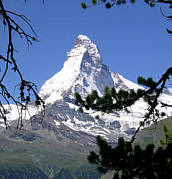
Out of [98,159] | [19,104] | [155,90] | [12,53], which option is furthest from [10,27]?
[155,90]

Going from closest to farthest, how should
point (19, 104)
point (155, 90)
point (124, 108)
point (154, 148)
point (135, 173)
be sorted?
point (19, 104) → point (135, 173) → point (154, 148) → point (155, 90) → point (124, 108)

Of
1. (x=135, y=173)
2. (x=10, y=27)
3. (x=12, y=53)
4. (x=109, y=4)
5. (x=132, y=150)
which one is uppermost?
(x=109, y=4)

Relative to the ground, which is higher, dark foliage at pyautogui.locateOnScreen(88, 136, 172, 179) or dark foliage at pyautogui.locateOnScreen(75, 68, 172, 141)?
dark foliage at pyautogui.locateOnScreen(75, 68, 172, 141)

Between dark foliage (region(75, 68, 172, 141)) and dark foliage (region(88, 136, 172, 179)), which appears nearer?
dark foliage (region(88, 136, 172, 179))

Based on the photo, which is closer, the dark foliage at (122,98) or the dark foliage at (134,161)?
the dark foliage at (134,161)

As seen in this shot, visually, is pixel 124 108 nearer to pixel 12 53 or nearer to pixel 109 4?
pixel 109 4

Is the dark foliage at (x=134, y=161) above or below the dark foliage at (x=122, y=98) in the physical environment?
below

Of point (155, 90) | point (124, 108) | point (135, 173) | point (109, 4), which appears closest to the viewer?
point (135, 173)

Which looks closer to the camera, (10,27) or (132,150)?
(10,27)

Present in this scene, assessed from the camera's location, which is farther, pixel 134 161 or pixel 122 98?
pixel 122 98

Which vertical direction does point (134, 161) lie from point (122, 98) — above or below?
below

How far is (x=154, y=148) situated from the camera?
584 centimetres

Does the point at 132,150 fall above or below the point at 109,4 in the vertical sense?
below

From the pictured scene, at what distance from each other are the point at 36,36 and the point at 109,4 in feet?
13.8
